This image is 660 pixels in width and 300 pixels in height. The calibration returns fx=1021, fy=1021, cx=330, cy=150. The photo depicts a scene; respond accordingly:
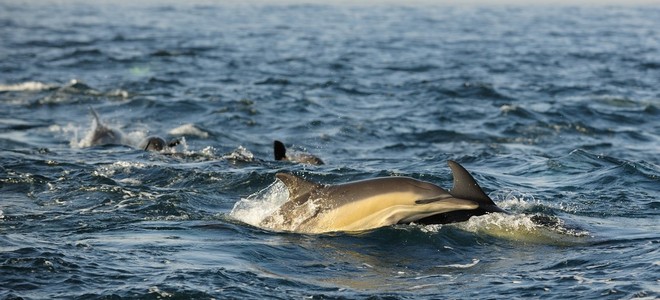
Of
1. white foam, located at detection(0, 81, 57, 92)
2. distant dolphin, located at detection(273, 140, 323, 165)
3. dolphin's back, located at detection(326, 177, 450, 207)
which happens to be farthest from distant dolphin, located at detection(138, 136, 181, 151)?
white foam, located at detection(0, 81, 57, 92)

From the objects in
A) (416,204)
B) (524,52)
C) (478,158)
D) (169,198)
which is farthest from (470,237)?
(524,52)

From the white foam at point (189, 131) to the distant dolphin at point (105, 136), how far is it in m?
1.70

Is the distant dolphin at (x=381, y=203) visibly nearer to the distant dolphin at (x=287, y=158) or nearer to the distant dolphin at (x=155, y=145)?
the distant dolphin at (x=287, y=158)

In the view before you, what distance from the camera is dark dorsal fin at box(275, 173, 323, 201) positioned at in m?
10.7

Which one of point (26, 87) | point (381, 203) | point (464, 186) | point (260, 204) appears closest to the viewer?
point (464, 186)

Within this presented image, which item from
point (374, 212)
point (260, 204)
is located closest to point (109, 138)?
point (260, 204)

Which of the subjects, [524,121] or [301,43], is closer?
[524,121]

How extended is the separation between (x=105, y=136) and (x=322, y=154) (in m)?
3.95

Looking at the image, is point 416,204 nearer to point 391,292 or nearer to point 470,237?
point 470,237

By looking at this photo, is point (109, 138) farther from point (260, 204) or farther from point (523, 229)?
point (523, 229)

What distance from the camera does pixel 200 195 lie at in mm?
13250

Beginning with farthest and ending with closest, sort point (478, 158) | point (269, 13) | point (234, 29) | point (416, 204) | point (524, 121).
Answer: point (269, 13) → point (234, 29) → point (524, 121) → point (478, 158) → point (416, 204)

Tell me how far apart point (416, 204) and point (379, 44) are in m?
29.1

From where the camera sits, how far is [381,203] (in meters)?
A: 10.4
